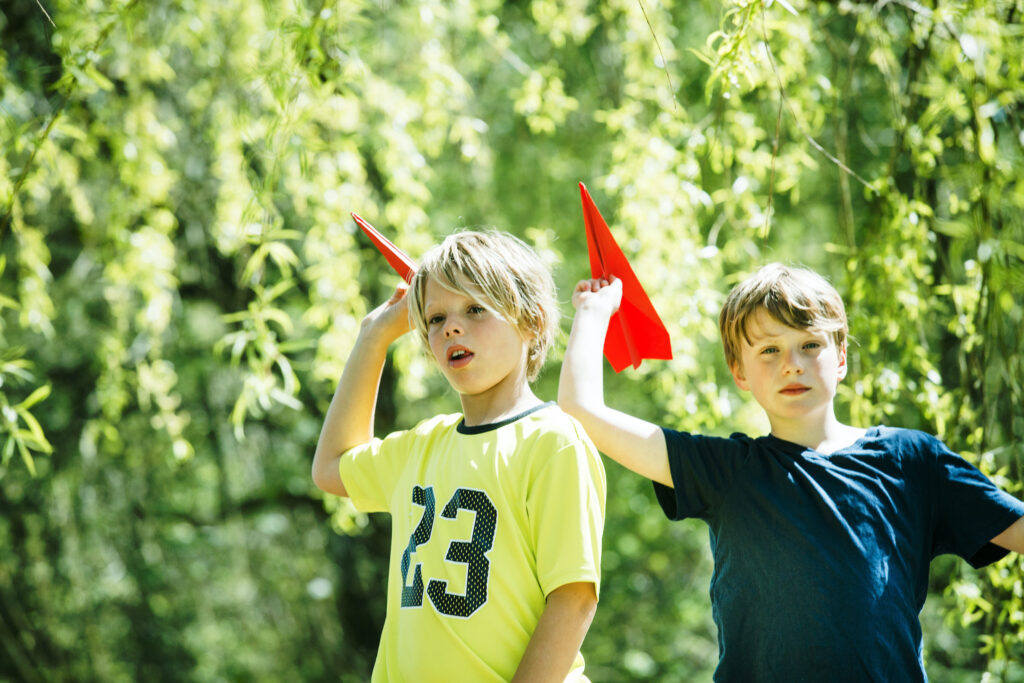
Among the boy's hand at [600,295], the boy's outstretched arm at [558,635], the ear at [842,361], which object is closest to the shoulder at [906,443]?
the ear at [842,361]

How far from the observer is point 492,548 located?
1217mm

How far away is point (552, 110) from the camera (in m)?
3.09

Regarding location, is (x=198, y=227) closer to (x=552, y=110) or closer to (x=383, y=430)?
(x=383, y=430)

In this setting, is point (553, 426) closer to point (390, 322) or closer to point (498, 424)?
point (498, 424)

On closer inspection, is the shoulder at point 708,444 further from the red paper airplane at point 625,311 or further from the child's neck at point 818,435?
the red paper airplane at point 625,311

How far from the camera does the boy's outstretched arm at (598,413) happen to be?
53.1 inches

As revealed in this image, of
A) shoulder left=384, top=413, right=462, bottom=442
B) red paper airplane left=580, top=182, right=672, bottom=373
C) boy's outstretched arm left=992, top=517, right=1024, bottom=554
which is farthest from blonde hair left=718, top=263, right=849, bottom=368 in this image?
shoulder left=384, top=413, right=462, bottom=442

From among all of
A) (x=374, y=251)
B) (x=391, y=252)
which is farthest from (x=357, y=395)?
(x=374, y=251)

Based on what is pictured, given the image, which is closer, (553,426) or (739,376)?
(553,426)

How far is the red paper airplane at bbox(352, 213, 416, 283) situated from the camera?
5.08ft

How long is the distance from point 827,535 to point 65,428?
4.42 meters

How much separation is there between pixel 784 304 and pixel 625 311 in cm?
25

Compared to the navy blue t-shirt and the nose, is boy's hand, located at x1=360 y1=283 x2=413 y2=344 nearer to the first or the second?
the nose

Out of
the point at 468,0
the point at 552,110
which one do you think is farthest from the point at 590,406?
the point at 468,0
